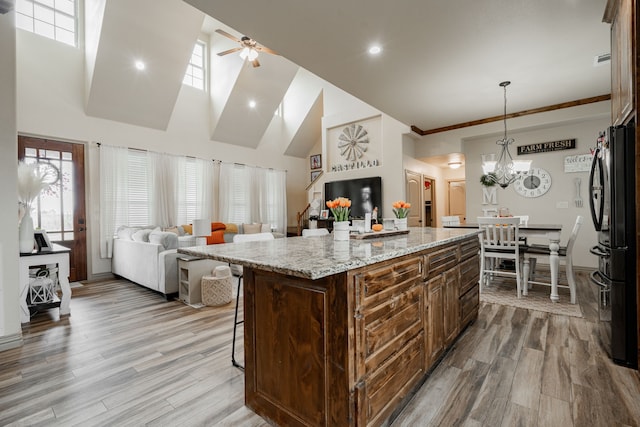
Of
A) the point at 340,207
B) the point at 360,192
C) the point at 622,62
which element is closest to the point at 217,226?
the point at 360,192

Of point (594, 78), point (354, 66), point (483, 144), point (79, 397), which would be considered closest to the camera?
point (79, 397)

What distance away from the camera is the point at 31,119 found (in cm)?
463

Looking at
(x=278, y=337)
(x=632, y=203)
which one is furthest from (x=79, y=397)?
(x=632, y=203)

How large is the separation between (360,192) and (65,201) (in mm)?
5608

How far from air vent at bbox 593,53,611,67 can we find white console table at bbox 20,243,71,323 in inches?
253

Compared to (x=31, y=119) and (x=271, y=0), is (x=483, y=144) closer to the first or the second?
(x=271, y=0)

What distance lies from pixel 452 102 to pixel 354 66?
2.10 m

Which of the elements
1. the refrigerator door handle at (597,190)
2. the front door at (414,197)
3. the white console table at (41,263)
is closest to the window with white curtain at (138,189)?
the white console table at (41,263)

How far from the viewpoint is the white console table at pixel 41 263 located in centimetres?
291

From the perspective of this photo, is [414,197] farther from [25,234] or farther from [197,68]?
[25,234]

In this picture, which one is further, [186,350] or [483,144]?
[483,144]

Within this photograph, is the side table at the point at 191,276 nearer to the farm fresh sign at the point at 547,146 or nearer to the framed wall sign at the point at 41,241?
the framed wall sign at the point at 41,241

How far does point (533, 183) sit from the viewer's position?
5.64 m

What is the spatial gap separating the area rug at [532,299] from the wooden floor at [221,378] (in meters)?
0.20
